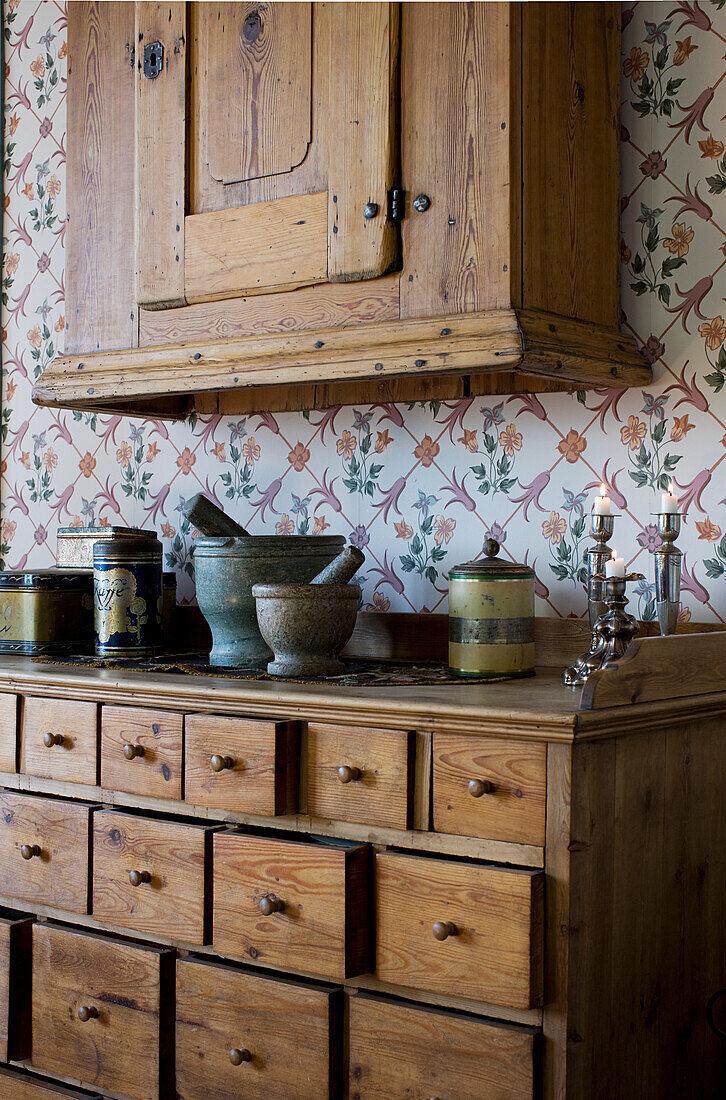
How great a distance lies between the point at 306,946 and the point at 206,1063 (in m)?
0.31

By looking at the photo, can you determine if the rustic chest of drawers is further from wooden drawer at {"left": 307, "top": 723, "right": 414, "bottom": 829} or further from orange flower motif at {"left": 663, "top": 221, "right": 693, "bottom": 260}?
orange flower motif at {"left": 663, "top": 221, "right": 693, "bottom": 260}

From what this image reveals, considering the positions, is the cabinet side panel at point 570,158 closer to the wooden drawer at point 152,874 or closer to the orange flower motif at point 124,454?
the wooden drawer at point 152,874

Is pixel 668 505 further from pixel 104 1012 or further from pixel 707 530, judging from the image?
pixel 104 1012

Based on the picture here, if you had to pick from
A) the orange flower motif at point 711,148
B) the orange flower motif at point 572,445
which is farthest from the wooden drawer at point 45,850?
the orange flower motif at point 711,148

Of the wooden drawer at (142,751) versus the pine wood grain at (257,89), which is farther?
the pine wood grain at (257,89)

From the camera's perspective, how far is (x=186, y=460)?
2.76m

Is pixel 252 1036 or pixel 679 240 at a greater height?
pixel 679 240

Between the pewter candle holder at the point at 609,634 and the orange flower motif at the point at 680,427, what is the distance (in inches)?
13.9

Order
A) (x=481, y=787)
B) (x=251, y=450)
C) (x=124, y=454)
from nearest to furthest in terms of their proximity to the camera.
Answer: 1. (x=481, y=787)
2. (x=251, y=450)
3. (x=124, y=454)

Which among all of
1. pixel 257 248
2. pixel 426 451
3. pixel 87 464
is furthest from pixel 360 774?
pixel 87 464

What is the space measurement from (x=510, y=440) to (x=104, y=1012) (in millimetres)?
1269

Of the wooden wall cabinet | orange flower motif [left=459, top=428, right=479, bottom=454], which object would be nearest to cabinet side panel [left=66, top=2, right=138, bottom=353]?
the wooden wall cabinet

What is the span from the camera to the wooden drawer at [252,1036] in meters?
1.69

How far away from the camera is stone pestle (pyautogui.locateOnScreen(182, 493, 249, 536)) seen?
229 centimetres
